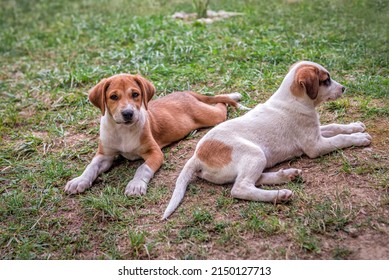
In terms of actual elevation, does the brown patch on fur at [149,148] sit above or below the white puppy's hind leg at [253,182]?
below

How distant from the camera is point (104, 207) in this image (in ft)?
17.2

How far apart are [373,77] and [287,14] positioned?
524 centimetres

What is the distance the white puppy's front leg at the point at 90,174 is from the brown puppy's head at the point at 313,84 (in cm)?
261

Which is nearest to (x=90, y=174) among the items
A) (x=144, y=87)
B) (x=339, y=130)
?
(x=144, y=87)

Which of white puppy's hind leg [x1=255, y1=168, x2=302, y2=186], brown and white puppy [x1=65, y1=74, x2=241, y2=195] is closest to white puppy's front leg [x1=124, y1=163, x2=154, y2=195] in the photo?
brown and white puppy [x1=65, y1=74, x2=241, y2=195]

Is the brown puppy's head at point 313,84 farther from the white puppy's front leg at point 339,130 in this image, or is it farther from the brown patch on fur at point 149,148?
the brown patch on fur at point 149,148

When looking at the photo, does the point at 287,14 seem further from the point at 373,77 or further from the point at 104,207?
the point at 104,207

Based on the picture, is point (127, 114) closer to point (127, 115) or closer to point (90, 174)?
point (127, 115)

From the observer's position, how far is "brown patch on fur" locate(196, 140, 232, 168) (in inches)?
207

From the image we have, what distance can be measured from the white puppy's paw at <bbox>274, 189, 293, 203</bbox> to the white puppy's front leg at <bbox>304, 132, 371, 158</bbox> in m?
0.96

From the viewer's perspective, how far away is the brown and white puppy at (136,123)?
578 cm

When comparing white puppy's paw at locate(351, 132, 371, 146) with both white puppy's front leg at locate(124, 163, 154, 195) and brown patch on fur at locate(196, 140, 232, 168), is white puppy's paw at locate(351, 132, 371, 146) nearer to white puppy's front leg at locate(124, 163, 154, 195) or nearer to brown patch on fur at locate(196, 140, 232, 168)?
brown patch on fur at locate(196, 140, 232, 168)

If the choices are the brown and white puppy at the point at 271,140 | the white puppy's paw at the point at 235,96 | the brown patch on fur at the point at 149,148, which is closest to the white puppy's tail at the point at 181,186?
the brown and white puppy at the point at 271,140
